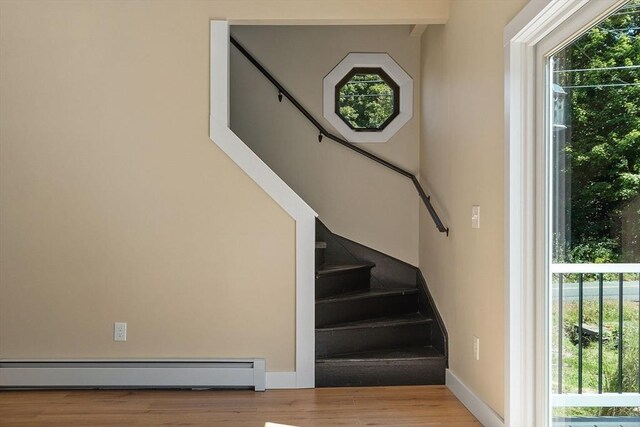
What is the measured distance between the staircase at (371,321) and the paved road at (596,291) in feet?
5.10

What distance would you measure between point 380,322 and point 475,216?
3.94 ft

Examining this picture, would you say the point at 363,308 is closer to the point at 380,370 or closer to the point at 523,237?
the point at 380,370

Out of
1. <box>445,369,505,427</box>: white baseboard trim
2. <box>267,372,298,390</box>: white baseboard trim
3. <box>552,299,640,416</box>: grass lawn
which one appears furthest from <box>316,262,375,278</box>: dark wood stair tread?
<box>552,299,640,416</box>: grass lawn

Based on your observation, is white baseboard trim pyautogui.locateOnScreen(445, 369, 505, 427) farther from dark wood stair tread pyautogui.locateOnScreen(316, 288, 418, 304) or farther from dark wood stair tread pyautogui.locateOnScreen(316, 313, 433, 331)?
dark wood stair tread pyautogui.locateOnScreen(316, 288, 418, 304)

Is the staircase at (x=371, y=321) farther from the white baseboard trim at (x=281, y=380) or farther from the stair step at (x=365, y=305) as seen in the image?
the white baseboard trim at (x=281, y=380)

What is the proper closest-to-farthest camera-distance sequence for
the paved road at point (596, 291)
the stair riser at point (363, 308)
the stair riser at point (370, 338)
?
1. the paved road at point (596, 291)
2. the stair riser at point (370, 338)
3. the stair riser at point (363, 308)

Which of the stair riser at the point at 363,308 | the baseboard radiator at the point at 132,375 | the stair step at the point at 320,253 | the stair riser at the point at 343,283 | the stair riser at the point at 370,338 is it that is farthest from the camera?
the stair step at the point at 320,253

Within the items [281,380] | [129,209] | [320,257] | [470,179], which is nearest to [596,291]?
[470,179]

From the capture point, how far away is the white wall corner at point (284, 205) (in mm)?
3941

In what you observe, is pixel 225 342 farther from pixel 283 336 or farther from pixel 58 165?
pixel 58 165

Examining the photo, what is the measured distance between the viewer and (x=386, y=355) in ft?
13.3

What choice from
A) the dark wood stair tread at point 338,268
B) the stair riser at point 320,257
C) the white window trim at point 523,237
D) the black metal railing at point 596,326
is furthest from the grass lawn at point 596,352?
the stair riser at point 320,257

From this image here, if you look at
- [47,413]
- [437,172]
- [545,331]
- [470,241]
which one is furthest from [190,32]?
[545,331]

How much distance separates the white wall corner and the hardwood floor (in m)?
0.14
